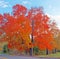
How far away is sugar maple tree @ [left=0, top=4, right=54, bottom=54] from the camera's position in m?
31.9

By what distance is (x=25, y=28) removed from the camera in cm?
3180

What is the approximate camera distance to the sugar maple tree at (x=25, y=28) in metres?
31.9

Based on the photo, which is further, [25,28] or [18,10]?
[18,10]

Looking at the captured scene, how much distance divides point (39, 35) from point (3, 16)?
7306 mm

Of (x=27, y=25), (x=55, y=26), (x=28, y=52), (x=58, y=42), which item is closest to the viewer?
(x=27, y=25)

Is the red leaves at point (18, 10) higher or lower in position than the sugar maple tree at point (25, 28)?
higher

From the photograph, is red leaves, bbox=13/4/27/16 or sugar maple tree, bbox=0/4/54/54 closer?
sugar maple tree, bbox=0/4/54/54

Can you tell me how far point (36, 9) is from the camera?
110 ft

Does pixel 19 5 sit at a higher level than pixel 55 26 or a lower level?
higher

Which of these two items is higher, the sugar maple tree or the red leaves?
the red leaves

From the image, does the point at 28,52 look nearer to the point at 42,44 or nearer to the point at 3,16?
the point at 42,44

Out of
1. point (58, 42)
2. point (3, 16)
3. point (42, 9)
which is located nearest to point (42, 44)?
point (42, 9)

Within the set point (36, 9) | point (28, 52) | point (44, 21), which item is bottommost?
point (28, 52)

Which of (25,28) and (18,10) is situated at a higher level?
(18,10)
